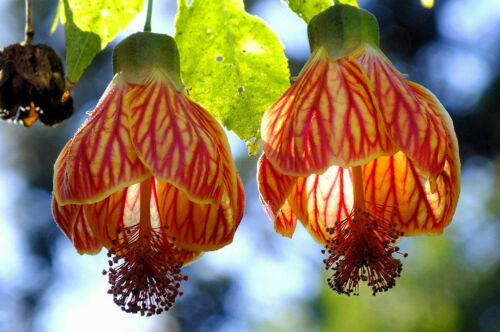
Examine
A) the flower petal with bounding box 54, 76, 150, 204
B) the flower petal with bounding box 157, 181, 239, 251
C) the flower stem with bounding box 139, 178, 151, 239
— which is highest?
the flower petal with bounding box 54, 76, 150, 204

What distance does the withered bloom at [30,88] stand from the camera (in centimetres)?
132

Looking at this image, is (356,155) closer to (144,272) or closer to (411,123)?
(411,123)

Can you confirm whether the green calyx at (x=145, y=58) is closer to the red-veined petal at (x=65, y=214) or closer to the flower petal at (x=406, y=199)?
the red-veined petal at (x=65, y=214)

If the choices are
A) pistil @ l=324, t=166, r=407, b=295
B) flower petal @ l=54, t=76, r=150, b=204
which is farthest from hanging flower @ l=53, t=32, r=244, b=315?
pistil @ l=324, t=166, r=407, b=295

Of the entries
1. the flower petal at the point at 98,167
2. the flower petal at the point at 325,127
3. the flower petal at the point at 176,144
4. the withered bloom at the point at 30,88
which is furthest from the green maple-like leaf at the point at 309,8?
the withered bloom at the point at 30,88

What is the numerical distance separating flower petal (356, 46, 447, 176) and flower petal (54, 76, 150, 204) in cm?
36

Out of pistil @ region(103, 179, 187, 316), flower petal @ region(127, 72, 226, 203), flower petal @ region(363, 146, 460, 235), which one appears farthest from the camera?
flower petal @ region(363, 146, 460, 235)

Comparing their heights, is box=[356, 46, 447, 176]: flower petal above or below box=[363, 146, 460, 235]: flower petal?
above

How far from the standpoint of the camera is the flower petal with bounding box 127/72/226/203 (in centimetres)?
97

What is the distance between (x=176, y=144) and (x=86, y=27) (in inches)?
10.3

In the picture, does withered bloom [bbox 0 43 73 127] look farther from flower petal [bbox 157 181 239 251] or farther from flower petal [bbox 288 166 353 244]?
flower petal [bbox 288 166 353 244]

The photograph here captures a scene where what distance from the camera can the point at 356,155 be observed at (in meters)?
0.98

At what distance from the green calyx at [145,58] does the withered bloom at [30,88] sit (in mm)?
236

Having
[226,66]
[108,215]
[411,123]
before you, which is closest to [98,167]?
[108,215]
